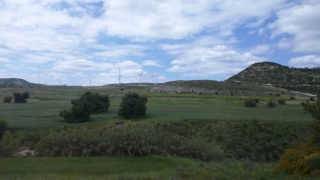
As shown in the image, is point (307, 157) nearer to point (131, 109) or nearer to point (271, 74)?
point (131, 109)

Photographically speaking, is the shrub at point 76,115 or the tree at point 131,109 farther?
the tree at point 131,109

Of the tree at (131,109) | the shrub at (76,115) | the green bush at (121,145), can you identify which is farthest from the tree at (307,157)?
the shrub at (76,115)

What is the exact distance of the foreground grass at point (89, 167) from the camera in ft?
50.3

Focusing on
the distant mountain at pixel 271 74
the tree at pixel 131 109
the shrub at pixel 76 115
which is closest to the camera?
the shrub at pixel 76 115

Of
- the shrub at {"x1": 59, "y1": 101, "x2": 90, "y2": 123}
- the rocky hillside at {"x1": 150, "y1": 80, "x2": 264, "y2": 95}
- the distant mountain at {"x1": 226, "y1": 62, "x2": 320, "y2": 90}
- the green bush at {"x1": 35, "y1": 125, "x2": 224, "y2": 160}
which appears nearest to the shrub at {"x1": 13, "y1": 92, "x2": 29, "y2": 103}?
the shrub at {"x1": 59, "y1": 101, "x2": 90, "y2": 123}

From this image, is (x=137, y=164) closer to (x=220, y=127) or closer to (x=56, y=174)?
(x=56, y=174)

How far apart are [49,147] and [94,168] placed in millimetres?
5533

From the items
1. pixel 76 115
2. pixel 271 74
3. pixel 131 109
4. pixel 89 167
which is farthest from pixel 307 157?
pixel 271 74

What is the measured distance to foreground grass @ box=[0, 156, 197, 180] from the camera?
15.3 meters

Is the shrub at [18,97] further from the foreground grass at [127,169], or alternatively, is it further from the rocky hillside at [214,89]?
the rocky hillside at [214,89]

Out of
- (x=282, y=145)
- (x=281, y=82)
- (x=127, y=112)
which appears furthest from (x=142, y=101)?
(x=281, y=82)

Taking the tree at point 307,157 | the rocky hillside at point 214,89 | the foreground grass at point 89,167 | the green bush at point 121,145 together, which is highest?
the rocky hillside at point 214,89

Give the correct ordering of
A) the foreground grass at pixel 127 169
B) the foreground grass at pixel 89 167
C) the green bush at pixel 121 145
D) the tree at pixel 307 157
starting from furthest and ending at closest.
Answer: the green bush at pixel 121 145
the foreground grass at pixel 89 167
the foreground grass at pixel 127 169
the tree at pixel 307 157

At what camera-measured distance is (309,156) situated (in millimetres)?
12461
